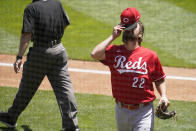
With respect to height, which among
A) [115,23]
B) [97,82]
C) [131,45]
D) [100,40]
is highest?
[131,45]

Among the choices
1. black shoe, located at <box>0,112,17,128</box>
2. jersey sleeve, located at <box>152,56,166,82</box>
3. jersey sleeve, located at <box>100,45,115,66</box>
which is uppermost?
jersey sleeve, located at <box>100,45,115,66</box>

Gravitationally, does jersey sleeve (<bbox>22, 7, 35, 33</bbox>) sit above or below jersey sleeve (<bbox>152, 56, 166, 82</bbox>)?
above

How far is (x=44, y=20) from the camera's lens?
4914 mm

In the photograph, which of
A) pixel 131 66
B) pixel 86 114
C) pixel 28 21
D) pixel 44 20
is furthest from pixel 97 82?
pixel 131 66

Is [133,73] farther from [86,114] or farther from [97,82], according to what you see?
[97,82]

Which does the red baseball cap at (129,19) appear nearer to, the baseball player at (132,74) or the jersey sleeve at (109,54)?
the baseball player at (132,74)

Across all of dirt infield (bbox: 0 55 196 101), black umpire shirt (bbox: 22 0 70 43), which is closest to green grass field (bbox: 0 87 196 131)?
dirt infield (bbox: 0 55 196 101)

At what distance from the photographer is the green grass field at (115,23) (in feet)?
30.3

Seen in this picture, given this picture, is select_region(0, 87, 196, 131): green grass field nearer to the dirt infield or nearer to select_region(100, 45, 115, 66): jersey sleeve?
the dirt infield

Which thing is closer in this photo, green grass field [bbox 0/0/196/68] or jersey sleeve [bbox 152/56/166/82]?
jersey sleeve [bbox 152/56/166/82]

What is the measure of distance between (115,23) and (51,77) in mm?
6077

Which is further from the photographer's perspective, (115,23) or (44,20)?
(115,23)

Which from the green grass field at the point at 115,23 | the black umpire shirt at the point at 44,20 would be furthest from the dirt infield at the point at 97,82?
the black umpire shirt at the point at 44,20

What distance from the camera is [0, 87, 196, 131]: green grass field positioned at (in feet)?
18.0
